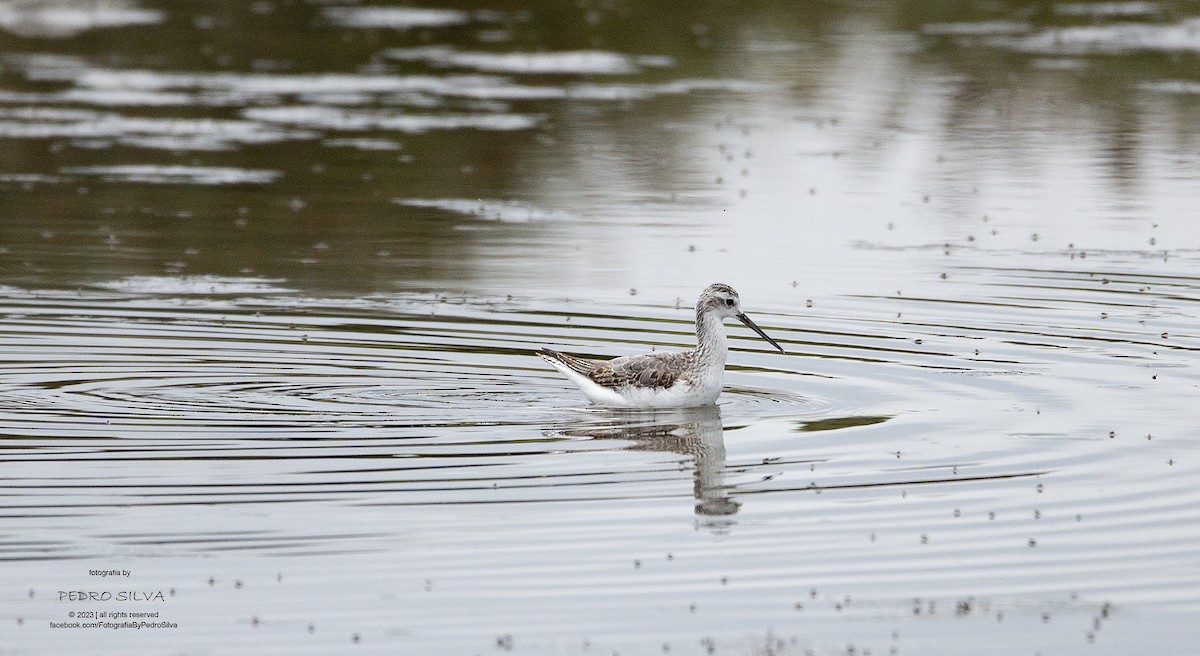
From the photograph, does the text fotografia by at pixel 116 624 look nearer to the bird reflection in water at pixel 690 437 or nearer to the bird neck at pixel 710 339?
the bird reflection in water at pixel 690 437

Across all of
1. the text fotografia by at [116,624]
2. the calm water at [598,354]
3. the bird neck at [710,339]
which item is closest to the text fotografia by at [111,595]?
the calm water at [598,354]

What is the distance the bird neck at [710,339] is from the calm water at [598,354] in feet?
1.72

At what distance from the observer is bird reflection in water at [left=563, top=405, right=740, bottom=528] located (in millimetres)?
12148

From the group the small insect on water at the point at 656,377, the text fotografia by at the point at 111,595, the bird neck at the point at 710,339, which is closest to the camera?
the text fotografia by at the point at 111,595

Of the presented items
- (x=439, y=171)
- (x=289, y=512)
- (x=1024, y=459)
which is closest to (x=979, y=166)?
(x=439, y=171)

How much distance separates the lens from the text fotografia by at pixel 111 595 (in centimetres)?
1017

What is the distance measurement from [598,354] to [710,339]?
1.68 meters

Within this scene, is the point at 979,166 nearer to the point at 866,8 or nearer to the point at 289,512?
the point at 289,512

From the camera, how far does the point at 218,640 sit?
957 centimetres

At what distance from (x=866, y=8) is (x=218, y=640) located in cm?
4018

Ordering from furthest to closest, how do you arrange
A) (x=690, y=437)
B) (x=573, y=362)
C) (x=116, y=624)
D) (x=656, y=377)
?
(x=573, y=362), (x=656, y=377), (x=690, y=437), (x=116, y=624)

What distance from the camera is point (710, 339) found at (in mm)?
15203

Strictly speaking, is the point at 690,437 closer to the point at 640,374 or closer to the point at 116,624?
the point at 640,374

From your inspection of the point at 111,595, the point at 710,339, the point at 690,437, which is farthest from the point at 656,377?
the point at 111,595
